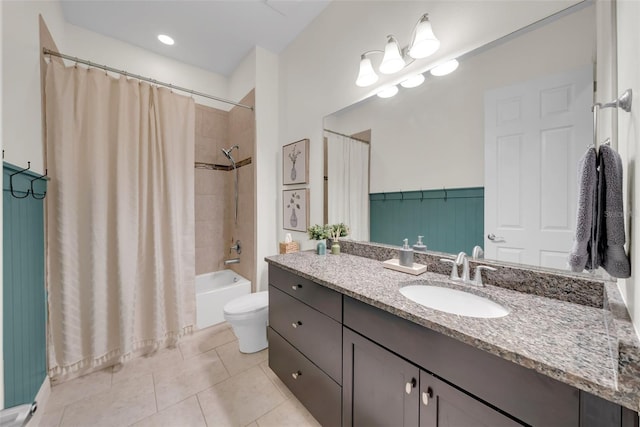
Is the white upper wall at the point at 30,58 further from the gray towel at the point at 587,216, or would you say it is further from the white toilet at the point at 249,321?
the gray towel at the point at 587,216

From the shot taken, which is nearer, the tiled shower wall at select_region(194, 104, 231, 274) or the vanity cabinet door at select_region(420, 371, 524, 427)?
the vanity cabinet door at select_region(420, 371, 524, 427)

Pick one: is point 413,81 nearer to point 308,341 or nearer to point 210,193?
point 308,341

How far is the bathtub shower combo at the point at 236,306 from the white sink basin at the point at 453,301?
50.3 inches

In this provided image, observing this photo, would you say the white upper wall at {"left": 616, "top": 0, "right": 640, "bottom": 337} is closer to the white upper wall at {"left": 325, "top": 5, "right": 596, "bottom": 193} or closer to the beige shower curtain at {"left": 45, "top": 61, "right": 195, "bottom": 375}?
the white upper wall at {"left": 325, "top": 5, "right": 596, "bottom": 193}

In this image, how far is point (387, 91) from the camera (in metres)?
1.51

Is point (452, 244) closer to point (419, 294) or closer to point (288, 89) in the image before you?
point (419, 294)

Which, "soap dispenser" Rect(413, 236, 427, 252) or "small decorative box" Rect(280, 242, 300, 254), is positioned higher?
"soap dispenser" Rect(413, 236, 427, 252)

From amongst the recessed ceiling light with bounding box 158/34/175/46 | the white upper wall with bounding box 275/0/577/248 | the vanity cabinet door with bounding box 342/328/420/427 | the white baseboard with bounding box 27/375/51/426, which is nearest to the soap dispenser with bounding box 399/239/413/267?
the vanity cabinet door with bounding box 342/328/420/427

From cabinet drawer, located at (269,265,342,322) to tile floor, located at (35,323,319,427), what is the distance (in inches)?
26.7

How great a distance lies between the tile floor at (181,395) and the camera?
1376 mm

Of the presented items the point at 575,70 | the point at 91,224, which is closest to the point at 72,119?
the point at 91,224

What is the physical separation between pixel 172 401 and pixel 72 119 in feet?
A: 6.41

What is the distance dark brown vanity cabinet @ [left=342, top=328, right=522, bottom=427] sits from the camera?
74cm

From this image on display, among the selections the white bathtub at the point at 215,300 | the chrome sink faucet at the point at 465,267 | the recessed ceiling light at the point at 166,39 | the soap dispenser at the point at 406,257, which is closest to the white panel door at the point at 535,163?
the chrome sink faucet at the point at 465,267
